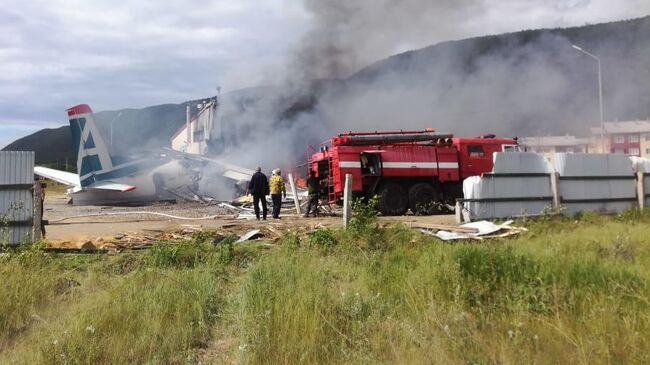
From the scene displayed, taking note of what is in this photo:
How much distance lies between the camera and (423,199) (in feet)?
54.3

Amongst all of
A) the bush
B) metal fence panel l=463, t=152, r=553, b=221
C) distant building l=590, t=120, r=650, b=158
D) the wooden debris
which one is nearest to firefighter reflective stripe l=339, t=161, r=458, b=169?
metal fence panel l=463, t=152, r=553, b=221

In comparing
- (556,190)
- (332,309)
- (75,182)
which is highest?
(75,182)

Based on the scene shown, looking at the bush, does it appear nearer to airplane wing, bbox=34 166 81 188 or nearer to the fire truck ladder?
the fire truck ladder

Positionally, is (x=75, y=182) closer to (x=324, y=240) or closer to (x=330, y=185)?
(x=330, y=185)

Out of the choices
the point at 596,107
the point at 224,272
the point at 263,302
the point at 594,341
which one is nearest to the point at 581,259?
the point at 594,341

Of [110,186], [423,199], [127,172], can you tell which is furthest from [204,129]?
[423,199]

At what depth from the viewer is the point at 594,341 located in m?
3.97

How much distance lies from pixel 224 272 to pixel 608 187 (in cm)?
1074

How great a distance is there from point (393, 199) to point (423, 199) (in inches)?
37.7

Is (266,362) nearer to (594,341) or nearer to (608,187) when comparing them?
(594,341)

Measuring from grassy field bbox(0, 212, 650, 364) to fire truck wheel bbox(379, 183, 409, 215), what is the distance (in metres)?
8.71

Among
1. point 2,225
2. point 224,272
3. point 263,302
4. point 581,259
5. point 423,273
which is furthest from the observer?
point 2,225

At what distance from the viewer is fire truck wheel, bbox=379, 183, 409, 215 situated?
1620cm

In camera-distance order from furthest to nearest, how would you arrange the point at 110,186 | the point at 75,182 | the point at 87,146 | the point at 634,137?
the point at 634,137, the point at 75,182, the point at 87,146, the point at 110,186
